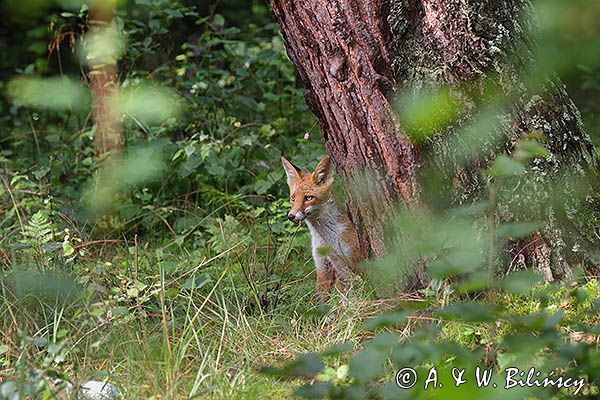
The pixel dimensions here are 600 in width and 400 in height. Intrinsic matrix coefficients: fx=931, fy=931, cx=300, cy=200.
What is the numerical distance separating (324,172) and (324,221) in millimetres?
312

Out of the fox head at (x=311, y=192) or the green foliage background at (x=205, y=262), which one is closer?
the green foliage background at (x=205, y=262)

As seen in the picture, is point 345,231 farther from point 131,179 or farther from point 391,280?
point 131,179

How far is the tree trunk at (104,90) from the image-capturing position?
272 inches

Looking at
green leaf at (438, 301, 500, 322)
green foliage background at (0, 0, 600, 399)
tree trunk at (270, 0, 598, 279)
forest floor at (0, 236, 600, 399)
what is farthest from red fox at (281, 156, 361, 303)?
green leaf at (438, 301, 500, 322)

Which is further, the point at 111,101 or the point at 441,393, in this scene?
the point at 111,101

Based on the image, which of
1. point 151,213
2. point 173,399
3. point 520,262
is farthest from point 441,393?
point 151,213

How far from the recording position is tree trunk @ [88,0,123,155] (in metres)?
6.91

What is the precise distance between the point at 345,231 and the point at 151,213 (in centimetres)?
153

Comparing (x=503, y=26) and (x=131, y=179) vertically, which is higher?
(x=503, y=26)

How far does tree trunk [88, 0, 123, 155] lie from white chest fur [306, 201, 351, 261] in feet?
6.09

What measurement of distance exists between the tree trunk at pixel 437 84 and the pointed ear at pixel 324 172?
1.16m

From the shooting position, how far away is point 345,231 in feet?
18.0

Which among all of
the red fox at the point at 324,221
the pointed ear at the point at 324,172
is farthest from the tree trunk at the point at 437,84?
the pointed ear at the point at 324,172

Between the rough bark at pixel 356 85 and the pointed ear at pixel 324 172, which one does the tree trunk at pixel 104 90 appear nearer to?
the pointed ear at pixel 324 172
